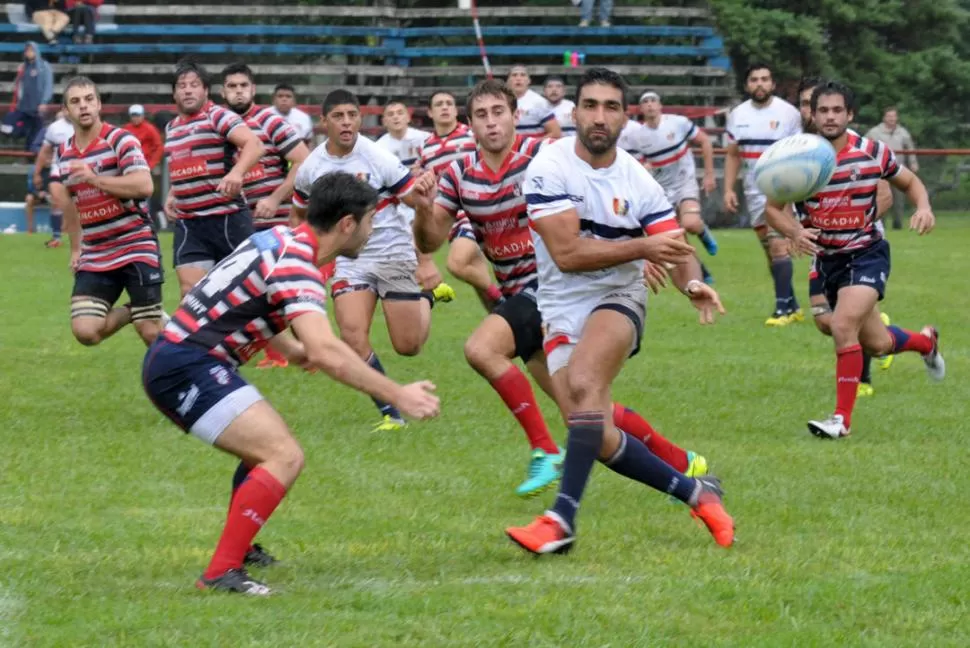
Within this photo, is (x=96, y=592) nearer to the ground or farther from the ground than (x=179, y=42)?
farther from the ground

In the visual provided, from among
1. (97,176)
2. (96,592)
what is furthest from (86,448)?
(96,592)

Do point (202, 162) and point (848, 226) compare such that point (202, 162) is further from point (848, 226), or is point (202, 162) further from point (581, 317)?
point (581, 317)

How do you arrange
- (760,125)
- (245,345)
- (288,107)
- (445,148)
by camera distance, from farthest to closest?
(288,107) < (760,125) < (445,148) < (245,345)

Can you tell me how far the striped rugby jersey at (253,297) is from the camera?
216 inches

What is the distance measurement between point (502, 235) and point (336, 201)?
277cm

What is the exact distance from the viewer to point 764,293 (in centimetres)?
1686

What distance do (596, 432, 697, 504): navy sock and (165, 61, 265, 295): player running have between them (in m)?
5.09

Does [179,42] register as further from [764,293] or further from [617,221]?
Result: [617,221]

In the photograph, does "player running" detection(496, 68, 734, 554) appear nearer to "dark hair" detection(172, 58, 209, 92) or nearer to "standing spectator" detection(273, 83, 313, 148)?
"dark hair" detection(172, 58, 209, 92)

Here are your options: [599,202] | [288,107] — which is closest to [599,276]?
[599,202]

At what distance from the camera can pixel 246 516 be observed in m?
5.59

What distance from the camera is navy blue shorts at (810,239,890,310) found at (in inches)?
368

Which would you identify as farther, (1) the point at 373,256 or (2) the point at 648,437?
(1) the point at 373,256

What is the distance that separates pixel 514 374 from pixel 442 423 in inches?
68.8
